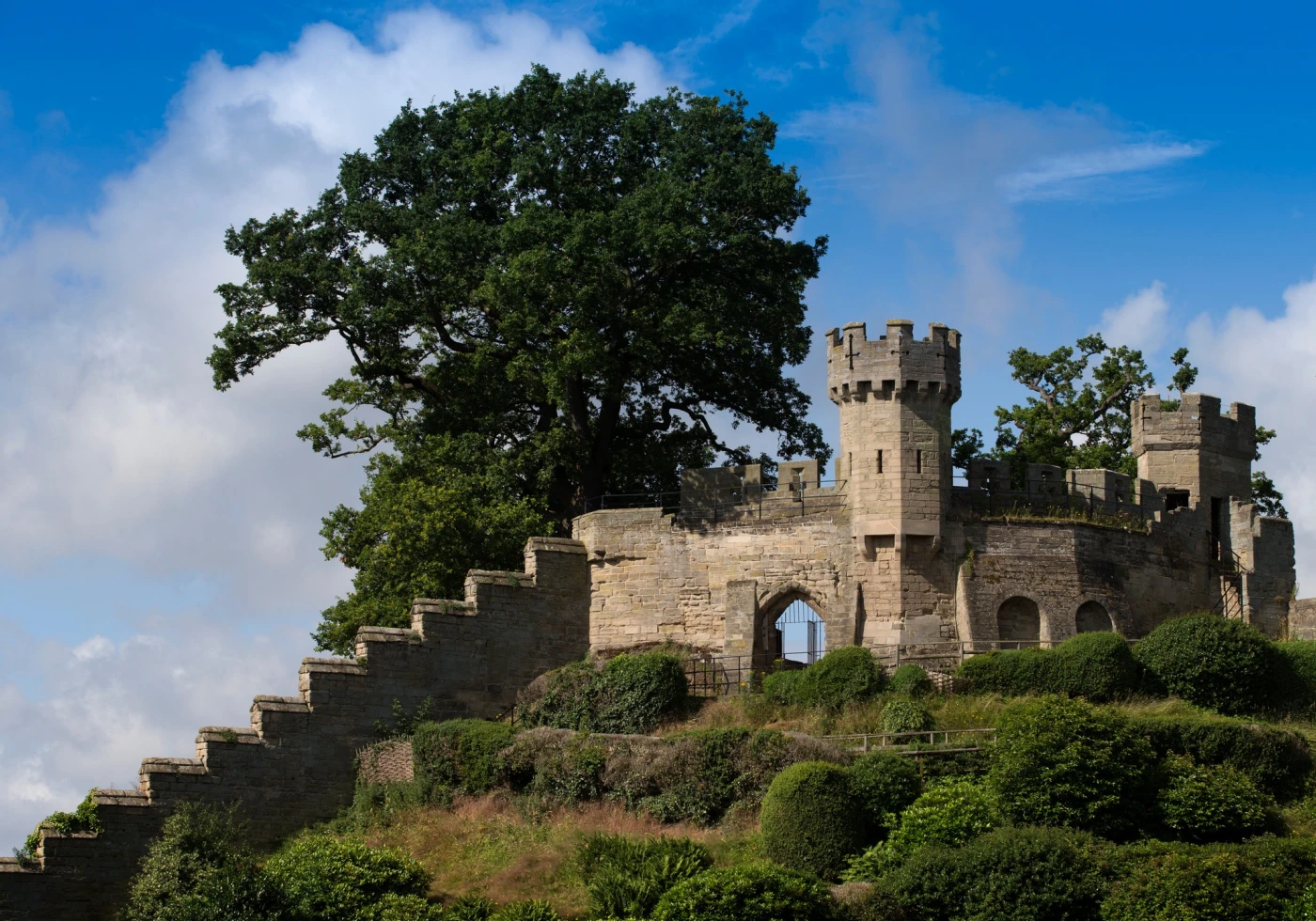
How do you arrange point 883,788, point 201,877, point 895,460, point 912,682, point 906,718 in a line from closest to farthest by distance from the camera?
point 883,788 → point 201,877 → point 906,718 → point 912,682 → point 895,460

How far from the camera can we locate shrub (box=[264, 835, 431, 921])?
3659 cm

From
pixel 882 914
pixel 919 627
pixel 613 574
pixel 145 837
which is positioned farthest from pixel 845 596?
pixel 145 837

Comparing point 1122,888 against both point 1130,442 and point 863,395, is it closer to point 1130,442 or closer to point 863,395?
point 863,395

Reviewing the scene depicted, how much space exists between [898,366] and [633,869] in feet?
49.2

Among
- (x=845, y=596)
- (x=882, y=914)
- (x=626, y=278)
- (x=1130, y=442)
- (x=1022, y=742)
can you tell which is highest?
(x=626, y=278)

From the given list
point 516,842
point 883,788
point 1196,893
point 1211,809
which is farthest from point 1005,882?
point 516,842

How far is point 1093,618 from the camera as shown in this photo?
47.0 meters

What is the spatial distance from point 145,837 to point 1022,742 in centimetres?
1733

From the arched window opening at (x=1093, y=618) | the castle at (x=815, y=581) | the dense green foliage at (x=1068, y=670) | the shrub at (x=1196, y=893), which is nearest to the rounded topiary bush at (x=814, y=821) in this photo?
the shrub at (x=1196, y=893)

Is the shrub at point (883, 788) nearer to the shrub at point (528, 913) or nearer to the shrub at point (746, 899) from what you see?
the shrub at point (746, 899)

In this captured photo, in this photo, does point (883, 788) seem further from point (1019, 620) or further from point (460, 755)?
point (1019, 620)

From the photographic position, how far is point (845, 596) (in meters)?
46.2

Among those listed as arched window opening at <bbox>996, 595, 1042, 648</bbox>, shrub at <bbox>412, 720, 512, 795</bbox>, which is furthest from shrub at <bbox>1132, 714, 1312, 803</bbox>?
shrub at <bbox>412, 720, 512, 795</bbox>

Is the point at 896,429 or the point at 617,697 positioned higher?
the point at 896,429
